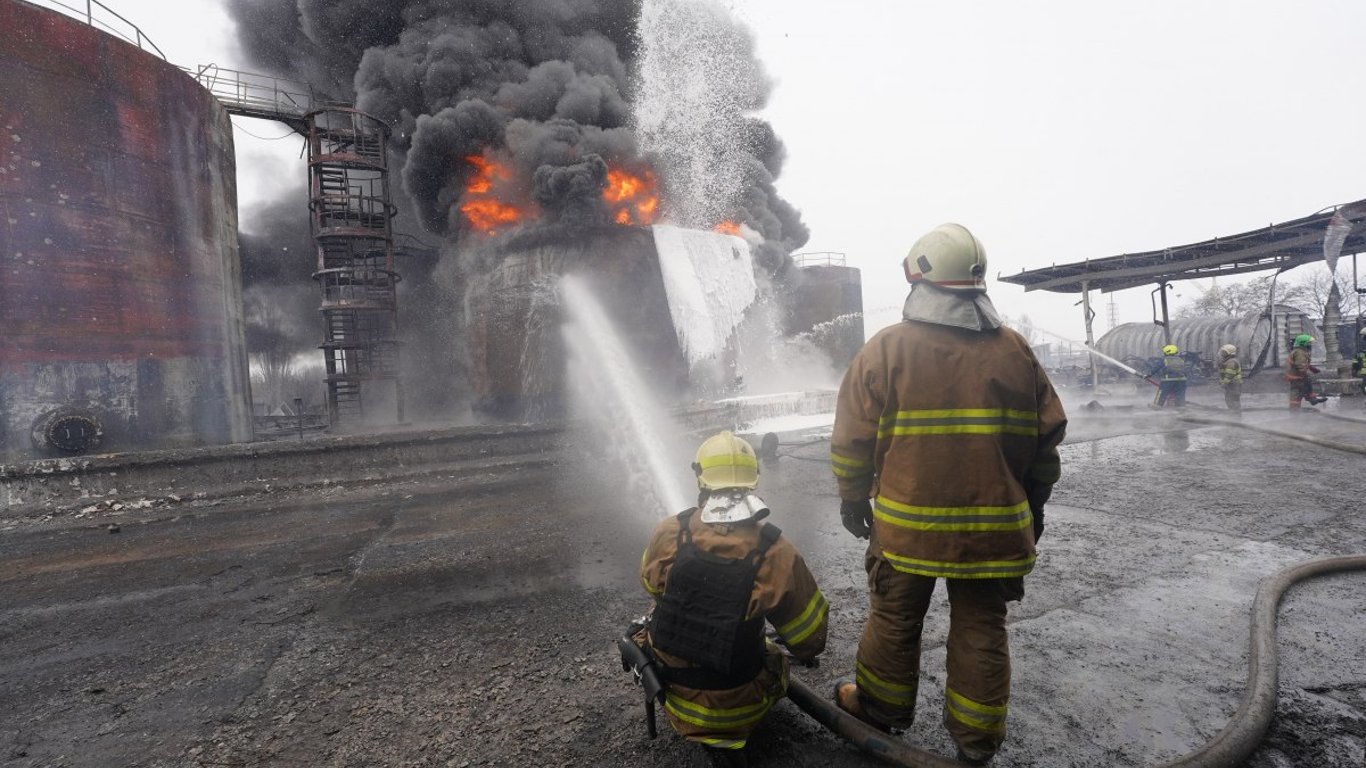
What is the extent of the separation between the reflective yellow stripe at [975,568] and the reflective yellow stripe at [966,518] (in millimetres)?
105

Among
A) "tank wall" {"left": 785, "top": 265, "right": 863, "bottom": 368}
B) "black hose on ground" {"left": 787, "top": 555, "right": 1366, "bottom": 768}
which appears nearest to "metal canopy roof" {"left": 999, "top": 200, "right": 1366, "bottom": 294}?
"tank wall" {"left": 785, "top": 265, "right": 863, "bottom": 368}

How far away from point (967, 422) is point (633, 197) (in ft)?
50.6

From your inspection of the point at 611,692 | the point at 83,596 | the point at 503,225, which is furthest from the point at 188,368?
the point at 611,692

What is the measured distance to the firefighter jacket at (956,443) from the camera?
77.2 inches

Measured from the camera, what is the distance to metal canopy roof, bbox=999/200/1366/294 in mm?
14477

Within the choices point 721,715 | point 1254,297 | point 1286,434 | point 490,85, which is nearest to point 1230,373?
point 1286,434

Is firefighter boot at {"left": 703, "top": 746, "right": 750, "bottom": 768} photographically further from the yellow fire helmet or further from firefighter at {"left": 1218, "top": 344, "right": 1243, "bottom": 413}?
firefighter at {"left": 1218, "top": 344, "right": 1243, "bottom": 413}

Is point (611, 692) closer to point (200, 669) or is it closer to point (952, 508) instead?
point (952, 508)

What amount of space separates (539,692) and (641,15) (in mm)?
23121

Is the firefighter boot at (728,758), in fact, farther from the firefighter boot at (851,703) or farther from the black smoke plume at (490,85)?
the black smoke plume at (490,85)

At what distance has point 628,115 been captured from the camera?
18.7 m

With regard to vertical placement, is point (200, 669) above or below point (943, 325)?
below

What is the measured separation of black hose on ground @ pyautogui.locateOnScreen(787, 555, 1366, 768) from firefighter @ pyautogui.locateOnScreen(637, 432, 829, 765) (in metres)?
0.18

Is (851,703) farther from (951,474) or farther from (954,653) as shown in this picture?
(951,474)
